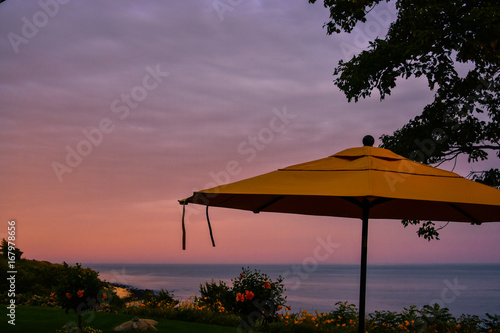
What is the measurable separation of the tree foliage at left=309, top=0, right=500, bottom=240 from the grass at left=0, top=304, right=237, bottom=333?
7.23 meters

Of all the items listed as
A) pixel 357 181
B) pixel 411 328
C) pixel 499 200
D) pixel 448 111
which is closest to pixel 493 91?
pixel 448 111

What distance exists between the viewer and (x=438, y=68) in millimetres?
12125

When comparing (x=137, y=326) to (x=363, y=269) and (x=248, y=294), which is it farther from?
(x=363, y=269)

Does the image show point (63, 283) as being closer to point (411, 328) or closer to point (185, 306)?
point (185, 306)

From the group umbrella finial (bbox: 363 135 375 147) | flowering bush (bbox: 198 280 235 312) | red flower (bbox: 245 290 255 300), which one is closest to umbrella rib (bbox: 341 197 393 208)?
umbrella finial (bbox: 363 135 375 147)

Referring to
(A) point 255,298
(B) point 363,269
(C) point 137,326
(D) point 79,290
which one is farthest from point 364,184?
(C) point 137,326

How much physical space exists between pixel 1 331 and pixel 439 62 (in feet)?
41.3

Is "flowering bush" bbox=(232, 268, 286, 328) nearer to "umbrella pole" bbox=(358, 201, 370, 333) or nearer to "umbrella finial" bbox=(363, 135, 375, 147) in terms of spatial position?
"umbrella pole" bbox=(358, 201, 370, 333)

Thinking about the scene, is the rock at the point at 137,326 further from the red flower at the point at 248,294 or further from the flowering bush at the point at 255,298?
the red flower at the point at 248,294

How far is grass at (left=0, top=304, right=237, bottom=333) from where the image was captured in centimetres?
1196

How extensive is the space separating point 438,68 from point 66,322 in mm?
11770

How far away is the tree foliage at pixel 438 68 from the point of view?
1133cm

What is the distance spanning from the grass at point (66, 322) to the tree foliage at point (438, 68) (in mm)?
7232

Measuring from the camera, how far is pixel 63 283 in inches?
417
